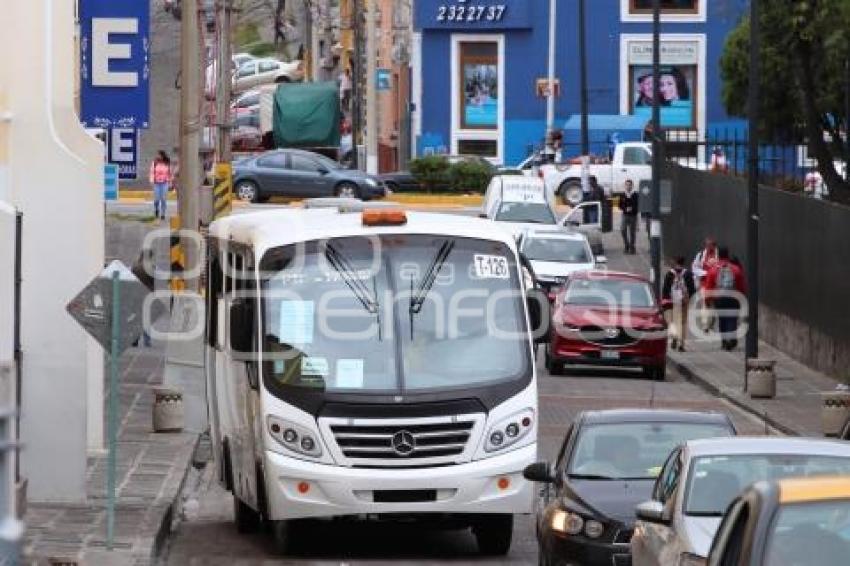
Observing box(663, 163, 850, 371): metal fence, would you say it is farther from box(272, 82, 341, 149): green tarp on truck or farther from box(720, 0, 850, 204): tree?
box(272, 82, 341, 149): green tarp on truck

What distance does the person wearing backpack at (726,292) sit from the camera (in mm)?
41250

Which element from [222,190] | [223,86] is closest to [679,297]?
[222,190]

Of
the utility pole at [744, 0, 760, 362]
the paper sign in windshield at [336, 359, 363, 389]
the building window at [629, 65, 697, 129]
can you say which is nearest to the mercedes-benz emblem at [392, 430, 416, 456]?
the paper sign in windshield at [336, 359, 363, 389]

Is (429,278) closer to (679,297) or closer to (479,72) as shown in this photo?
(679,297)

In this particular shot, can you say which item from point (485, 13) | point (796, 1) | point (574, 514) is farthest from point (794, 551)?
point (485, 13)

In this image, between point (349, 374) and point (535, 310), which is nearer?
point (349, 374)

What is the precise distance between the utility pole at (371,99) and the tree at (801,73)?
12648mm

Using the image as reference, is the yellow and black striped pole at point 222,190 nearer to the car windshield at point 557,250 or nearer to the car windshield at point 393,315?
the car windshield at point 557,250

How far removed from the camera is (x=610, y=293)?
39219 millimetres

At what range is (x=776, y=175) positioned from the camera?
1812 inches

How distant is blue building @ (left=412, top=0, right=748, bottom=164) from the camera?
240 ft

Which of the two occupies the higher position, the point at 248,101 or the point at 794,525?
the point at 248,101

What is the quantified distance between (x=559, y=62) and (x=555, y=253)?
2766 centimetres

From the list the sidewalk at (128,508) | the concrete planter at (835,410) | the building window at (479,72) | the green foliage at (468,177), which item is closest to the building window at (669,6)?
the building window at (479,72)
